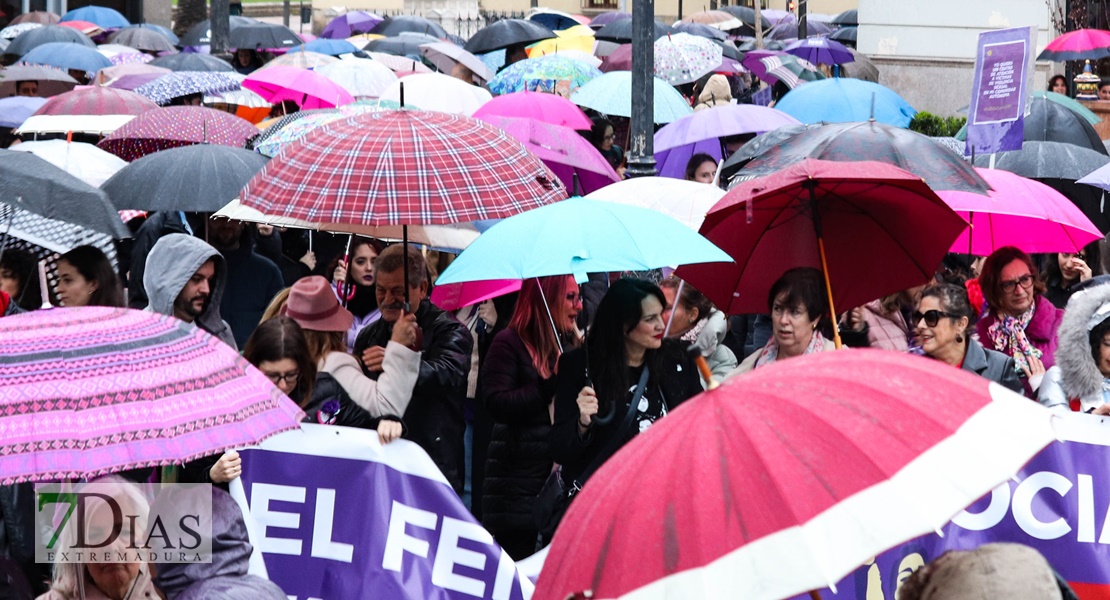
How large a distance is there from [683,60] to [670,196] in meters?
8.06

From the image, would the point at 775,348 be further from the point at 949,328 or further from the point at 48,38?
the point at 48,38

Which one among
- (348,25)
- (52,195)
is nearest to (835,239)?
(52,195)

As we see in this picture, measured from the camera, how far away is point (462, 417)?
6742 millimetres

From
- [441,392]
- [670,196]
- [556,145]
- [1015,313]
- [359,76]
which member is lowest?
[441,392]

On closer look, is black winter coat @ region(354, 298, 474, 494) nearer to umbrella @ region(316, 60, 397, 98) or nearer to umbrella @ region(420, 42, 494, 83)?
umbrella @ region(316, 60, 397, 98)

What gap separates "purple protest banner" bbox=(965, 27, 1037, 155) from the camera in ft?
28.0

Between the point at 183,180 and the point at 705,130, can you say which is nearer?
the point at 183,180

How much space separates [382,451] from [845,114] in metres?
8.37

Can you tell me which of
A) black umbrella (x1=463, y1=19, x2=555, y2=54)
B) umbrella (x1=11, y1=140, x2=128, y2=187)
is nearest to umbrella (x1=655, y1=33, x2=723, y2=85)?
black umbrella (x1=463, y1=19, x2=555, y2=54)

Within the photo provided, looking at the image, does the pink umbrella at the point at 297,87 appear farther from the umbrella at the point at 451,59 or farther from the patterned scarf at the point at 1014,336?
the patterned scarf at the point at 1014,336

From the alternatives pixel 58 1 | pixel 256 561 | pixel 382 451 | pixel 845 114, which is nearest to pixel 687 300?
pixel 382 451

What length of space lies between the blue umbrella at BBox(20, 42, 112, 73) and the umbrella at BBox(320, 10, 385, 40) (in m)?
11.9

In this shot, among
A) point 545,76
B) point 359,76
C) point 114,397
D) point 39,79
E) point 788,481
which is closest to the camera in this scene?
point 788,481

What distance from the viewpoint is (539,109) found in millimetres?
12258
